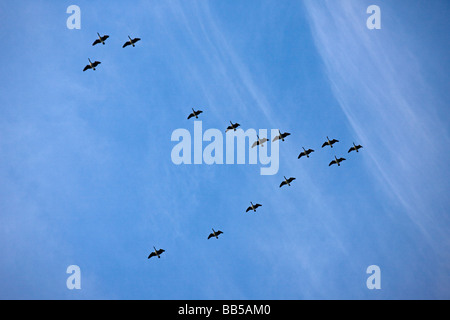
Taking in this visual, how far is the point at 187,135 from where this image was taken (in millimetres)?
110062

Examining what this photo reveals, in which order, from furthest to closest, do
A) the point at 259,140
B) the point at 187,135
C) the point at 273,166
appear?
the point at 273,166
the point at 187,135
the point at 259,140
